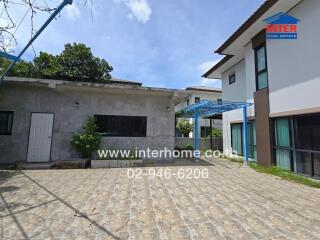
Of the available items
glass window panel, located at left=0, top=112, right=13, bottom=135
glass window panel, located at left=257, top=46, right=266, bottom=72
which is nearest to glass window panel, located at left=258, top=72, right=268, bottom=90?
glass window panel, located at left=257, top=46, right=266, bottom=72

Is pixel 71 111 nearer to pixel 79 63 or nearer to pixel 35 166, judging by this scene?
pixel 35 166

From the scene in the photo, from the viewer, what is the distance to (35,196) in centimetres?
461

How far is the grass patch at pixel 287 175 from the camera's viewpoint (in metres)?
6.06

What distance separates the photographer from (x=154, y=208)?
3.98m

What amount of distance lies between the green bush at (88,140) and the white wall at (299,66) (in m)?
7.92

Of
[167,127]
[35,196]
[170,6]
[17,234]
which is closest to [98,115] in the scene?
[167,127]

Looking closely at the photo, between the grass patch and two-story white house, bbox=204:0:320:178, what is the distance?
0.29 metres

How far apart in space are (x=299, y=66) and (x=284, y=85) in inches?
34.7

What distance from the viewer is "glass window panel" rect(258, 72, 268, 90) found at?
8664 millimetres

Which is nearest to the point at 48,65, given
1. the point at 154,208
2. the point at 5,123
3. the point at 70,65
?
the point at 70,65

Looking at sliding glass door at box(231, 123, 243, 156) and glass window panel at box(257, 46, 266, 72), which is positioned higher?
glass window panel at box(257, 46, 266, 72)

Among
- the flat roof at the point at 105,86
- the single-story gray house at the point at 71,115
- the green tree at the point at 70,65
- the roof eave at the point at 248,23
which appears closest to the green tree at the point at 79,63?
the green tree at the point at 70,65

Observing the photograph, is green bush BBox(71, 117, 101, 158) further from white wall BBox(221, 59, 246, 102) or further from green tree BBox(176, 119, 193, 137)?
green tree BBox(176, 119, 193, 137)

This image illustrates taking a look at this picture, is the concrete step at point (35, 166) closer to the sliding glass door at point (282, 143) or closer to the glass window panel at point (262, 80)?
the sliding glass door at point (282, 143)
